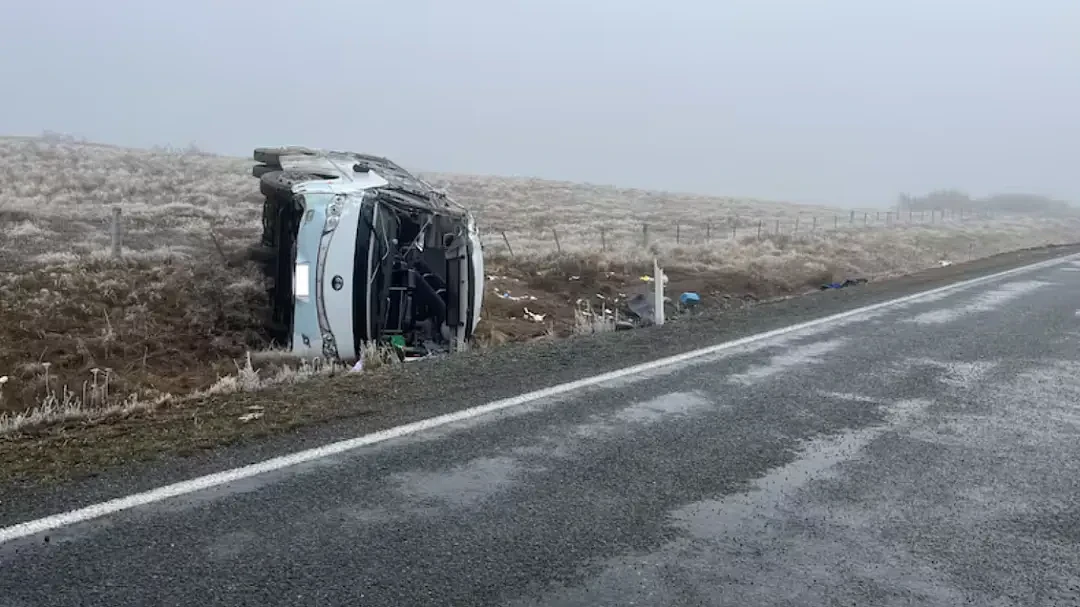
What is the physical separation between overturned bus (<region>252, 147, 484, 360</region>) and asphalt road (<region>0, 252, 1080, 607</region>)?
399cm

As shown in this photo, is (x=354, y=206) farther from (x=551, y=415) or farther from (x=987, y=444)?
(x=987, y=444)

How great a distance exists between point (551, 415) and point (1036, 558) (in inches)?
125

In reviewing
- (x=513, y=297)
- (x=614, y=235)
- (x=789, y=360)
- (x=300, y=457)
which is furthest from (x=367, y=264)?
(x=614, y=235)

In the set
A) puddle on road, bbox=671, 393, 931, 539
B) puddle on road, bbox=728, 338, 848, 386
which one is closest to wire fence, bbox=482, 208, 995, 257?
puddle on road, bbox=728, 338, 848, 386

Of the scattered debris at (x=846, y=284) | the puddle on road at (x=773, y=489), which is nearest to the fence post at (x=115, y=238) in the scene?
the puddle on road at (x=773, y=489)

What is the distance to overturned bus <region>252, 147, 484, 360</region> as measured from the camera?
9.90 m

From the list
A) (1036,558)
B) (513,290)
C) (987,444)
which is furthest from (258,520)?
(513,290)

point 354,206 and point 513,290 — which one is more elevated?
point 354,206

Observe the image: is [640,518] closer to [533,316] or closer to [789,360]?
[789,360]

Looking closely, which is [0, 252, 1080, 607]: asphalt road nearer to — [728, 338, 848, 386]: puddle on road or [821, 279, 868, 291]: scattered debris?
[728, 338, 848, 386]: puddle on road

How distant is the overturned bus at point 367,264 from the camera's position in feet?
32.5

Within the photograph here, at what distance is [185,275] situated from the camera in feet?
47.5

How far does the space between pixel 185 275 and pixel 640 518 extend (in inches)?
476

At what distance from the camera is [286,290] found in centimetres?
1148
